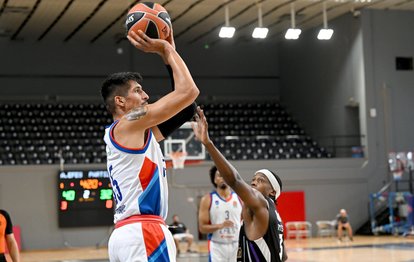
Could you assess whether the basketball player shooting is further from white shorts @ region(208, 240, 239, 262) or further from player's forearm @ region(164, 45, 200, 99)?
white shorts @ region(208, 240, 239, 262)

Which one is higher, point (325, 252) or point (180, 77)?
point (180, 77)

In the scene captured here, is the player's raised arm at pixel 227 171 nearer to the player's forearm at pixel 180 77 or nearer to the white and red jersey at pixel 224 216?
the player's forearm at pixel 180 77

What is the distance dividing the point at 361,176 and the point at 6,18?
13067 millimetres

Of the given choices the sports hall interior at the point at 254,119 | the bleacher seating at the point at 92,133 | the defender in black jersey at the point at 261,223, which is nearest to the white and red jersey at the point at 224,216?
the defender in black jersey at the point at 261,223

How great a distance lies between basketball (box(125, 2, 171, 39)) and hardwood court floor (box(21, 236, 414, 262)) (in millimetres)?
12849

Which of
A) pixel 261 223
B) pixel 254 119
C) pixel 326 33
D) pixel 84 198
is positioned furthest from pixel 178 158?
pixel 261 223

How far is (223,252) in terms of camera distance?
32.3 ft

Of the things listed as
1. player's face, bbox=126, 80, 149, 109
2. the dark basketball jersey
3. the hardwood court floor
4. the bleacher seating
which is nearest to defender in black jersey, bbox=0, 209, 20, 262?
the dark basketball jersey

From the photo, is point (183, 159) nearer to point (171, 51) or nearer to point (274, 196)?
point (274, 196)

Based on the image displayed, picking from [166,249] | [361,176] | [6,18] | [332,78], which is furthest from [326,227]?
[166,249]

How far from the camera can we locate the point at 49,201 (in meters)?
23.8

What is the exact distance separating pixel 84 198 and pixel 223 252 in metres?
13.7

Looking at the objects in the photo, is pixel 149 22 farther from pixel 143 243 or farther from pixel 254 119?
pixel 254 119

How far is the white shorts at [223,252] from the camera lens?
9766mm
